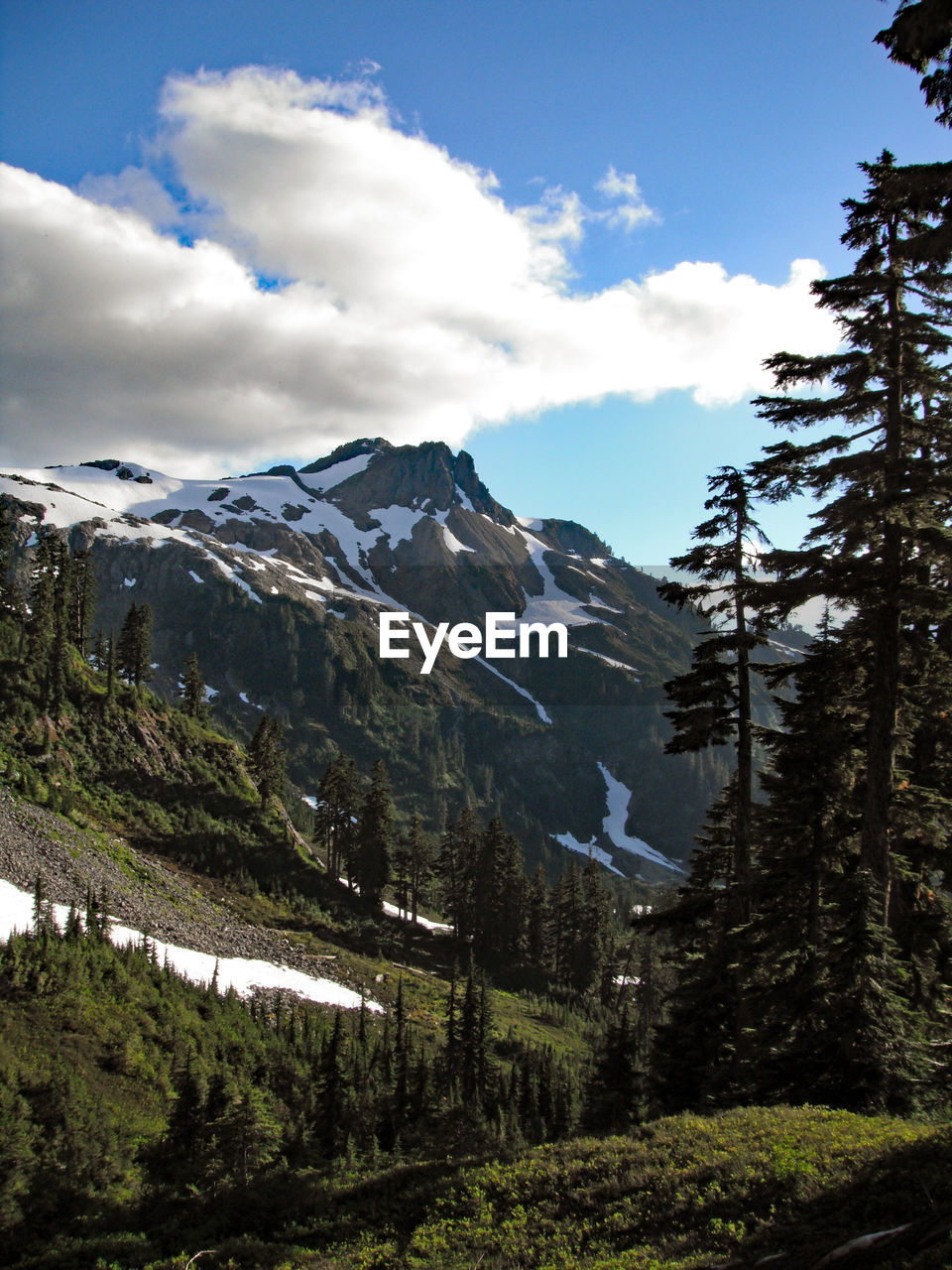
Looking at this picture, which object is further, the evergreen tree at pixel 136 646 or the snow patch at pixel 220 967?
the evergreen tree at pixel 136 646

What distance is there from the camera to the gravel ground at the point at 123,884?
4234cm

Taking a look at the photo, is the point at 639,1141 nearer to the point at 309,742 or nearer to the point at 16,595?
the point at 16,595

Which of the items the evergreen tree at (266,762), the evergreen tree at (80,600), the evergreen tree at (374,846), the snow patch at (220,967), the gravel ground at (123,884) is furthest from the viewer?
the evergreen tree at (80,600)

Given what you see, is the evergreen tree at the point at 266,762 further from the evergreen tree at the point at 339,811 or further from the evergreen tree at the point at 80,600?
the evergreen tree at the point at 80,600

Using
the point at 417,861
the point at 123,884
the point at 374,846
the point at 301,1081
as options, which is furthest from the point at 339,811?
the point at 301,1081

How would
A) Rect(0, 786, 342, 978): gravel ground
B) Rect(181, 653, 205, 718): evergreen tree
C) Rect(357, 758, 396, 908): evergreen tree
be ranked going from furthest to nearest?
1. Rect(181, 653, 205, 718): evergreen tree
2. Rect(357, 758, 396, 908): evergreen tree
3. Rect(0, 786, 342, 978): gravel ground

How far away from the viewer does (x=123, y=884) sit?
157 ft

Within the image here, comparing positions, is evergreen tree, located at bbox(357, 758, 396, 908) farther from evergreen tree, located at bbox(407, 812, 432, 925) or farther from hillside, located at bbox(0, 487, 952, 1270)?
evergreen tree, located at bbox(407, 812, 432, 925)

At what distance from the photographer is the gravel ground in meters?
42.3

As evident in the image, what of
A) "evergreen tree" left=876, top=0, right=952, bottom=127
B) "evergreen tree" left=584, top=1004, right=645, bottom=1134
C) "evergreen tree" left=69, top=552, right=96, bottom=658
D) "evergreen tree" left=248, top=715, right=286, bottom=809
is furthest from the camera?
"evergreen tree" left=69, top=552, right=96, bottom=658

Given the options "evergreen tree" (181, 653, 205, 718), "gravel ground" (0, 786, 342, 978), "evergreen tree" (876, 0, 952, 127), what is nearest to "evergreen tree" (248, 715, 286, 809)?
"evergreen tree" (181, 653, 205, 718)

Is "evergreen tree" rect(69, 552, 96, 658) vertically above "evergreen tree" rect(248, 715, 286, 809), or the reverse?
"evergreen tree" rect(69, 552, 96, 658)

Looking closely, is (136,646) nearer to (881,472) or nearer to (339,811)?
(339,811)

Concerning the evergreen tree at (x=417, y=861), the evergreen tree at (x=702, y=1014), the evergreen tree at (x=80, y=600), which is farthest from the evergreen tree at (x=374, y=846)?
the evergreen tree at (x=702, y=1014)
